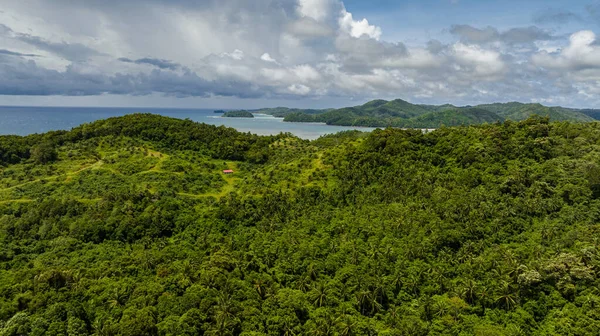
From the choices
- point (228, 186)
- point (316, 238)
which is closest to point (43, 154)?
point (228, 186)

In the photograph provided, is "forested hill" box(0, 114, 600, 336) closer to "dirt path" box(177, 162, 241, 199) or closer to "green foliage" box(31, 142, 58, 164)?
"green foliage" box(31, 142, 58, 164)

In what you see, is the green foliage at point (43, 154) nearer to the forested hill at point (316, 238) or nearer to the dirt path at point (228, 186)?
the forested hill at point (316, 238)

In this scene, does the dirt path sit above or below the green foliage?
below

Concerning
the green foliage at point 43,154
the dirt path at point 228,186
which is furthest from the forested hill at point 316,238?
the dirt path at point 228,186

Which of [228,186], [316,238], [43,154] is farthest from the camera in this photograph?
[228,186]

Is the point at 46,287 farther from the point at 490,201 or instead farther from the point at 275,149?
the point at 275,149

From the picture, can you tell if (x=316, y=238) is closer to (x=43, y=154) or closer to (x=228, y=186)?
(x=228, y=186)

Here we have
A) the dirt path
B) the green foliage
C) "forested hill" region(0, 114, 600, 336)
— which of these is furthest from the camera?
the green foliage

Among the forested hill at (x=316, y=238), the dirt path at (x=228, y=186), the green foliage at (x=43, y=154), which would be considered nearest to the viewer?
the forested hill at (x=316, y=238)

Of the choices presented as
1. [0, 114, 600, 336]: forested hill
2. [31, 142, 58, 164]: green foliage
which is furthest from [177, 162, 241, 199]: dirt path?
[31, 142, 58, 164]: green foliage
